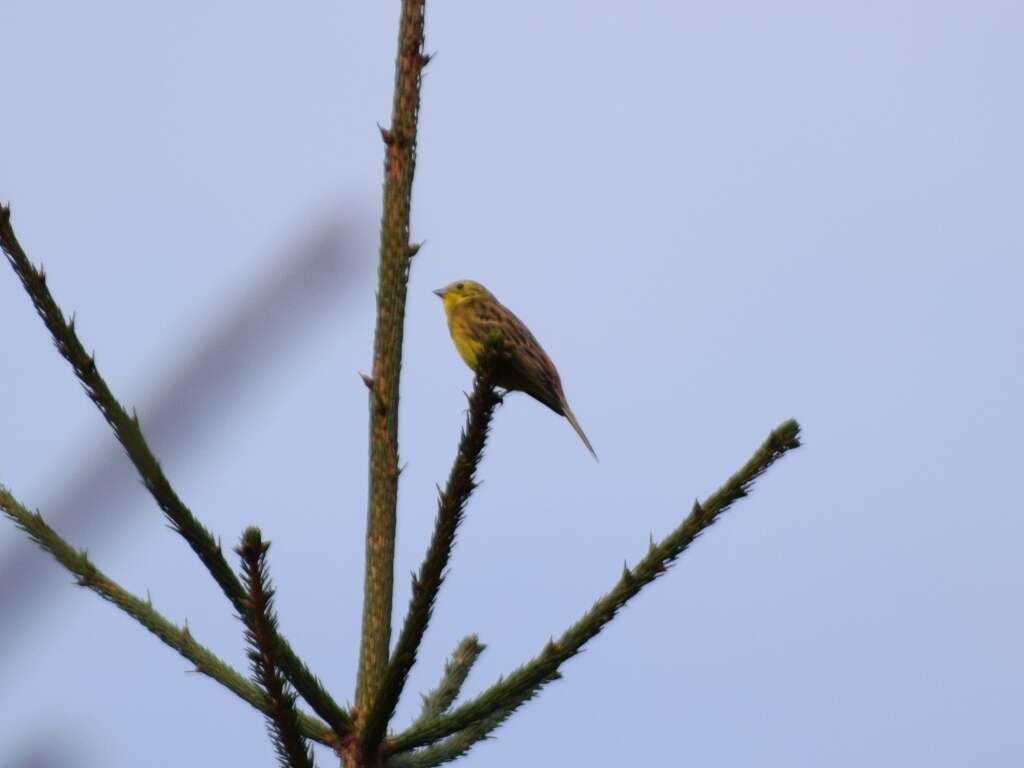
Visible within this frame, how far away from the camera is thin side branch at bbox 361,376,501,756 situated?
2.75m

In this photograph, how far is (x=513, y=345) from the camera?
5418mm

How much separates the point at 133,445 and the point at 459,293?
5151 millimetres

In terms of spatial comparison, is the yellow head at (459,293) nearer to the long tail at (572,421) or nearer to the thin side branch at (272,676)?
the long tail at (572,421)

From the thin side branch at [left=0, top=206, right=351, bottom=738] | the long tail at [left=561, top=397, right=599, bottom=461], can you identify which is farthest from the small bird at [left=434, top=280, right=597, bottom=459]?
the thin side branch at [left=0, top=206, right=351, bottom=738]

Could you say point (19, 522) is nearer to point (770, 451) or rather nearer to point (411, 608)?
point (411, 608)

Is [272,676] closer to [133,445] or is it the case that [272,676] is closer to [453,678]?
[133,445]

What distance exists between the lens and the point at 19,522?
2846 mm

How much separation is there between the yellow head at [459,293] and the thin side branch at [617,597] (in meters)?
4.01

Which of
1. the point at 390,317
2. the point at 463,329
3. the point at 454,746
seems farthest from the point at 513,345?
the point at 454,746

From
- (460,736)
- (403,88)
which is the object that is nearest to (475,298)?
(403,88)

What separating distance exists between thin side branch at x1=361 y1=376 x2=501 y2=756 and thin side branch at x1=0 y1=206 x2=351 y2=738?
184mm

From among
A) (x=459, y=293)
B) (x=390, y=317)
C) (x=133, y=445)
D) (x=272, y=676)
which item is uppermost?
(x=459, y=293)

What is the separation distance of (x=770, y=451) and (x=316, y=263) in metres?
2.28

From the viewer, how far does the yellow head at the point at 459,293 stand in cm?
709
